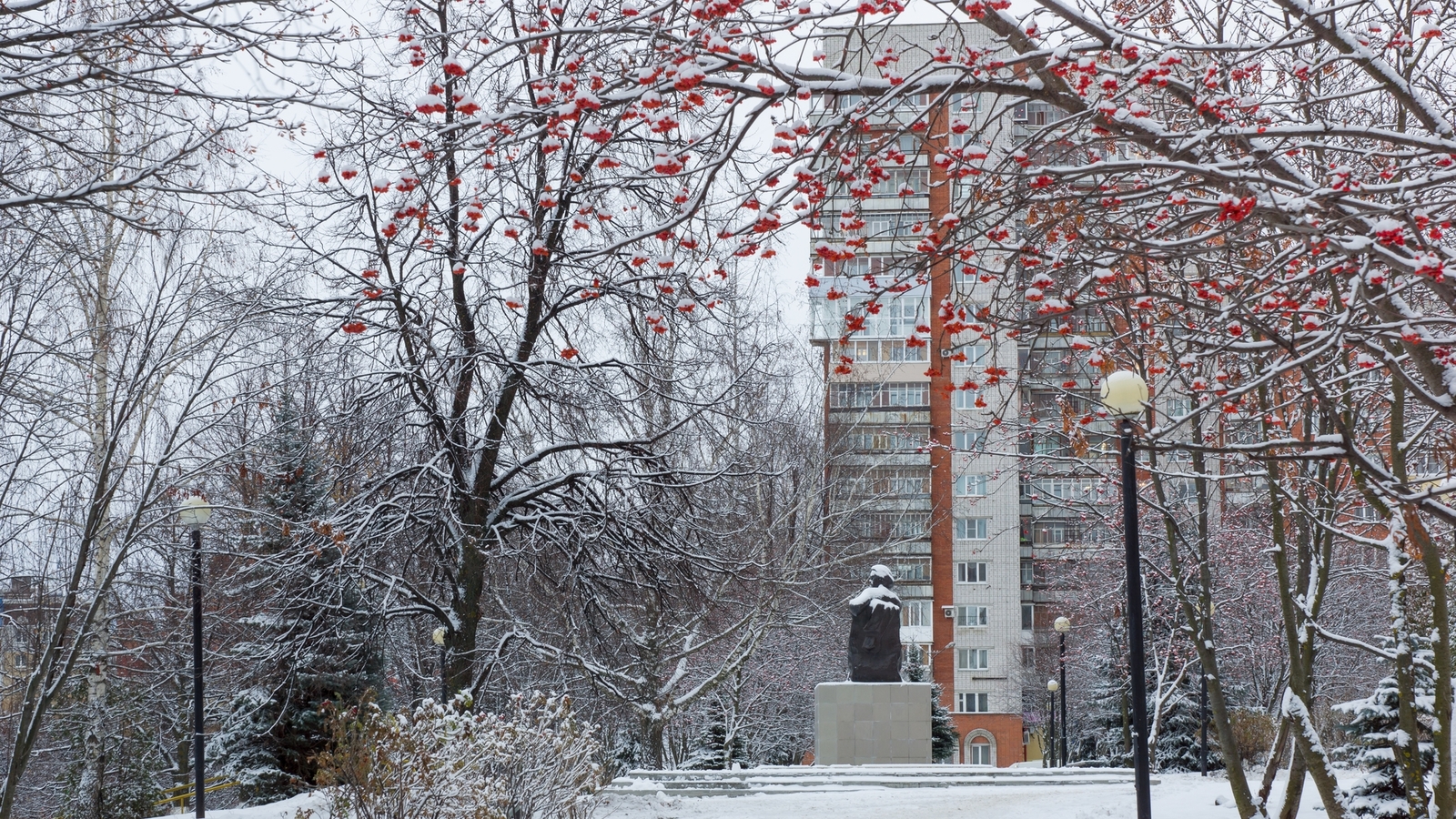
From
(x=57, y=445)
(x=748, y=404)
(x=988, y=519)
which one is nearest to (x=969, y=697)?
(x=988, y=519)

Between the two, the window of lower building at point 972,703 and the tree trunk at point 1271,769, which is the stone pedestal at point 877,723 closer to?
the tree trunk at point 1271,769

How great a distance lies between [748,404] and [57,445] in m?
12.9

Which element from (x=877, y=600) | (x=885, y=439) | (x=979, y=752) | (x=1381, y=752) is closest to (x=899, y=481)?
(x=885, y=439)

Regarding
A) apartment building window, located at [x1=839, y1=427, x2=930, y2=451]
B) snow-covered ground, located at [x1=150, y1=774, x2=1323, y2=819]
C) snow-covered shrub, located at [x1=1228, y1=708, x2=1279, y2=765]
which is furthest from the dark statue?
apartment building window, located at [x1=839, y1=427, x2=930, y2=451]

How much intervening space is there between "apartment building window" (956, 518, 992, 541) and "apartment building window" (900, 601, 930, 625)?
2686 millimetres

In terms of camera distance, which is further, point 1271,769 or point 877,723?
point 877,723

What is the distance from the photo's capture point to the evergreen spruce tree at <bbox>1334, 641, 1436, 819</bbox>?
11.7 meters

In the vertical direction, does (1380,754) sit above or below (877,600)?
below

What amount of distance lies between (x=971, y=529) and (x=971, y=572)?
5.10ft

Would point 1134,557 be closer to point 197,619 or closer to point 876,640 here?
point 197,619

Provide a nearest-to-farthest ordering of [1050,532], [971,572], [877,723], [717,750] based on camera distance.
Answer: [877,723]
[717,750]
[971,572]
[1050,532]

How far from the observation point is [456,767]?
Answer: 8383mm

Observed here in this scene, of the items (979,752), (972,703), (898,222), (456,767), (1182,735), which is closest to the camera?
(898,222)

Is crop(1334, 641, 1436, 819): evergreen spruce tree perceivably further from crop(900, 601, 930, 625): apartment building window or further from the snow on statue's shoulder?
crop(900, 601, 930, 625): apartment building window
